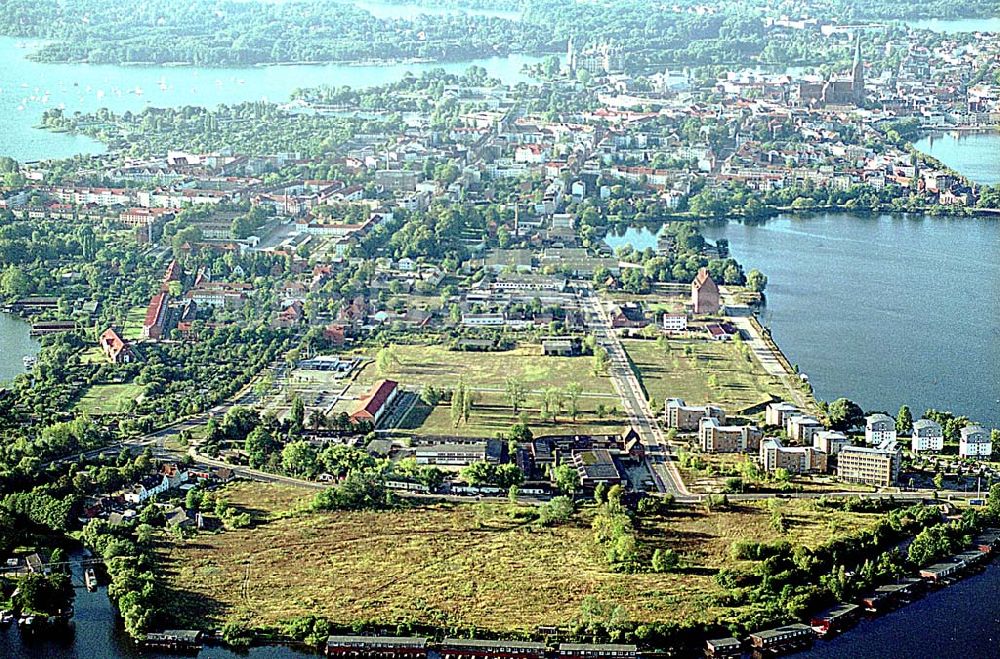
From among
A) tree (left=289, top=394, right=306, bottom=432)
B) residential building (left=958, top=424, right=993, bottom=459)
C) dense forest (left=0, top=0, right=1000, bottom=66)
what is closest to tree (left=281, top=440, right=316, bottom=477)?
tree (left=289, top=394, right=306, bottom=432)

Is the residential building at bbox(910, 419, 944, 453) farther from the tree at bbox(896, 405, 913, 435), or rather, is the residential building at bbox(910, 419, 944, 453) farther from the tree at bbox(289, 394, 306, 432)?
the tree at bbox(289, 394, 306, 432)

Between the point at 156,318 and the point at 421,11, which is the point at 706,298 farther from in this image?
the point at 421,11

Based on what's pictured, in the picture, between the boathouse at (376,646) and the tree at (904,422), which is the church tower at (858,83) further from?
the boathouse at (376,646)

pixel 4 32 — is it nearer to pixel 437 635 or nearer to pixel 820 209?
pixel 820 209

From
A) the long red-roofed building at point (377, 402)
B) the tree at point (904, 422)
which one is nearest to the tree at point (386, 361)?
the long red-roofed building at point (377, 402)

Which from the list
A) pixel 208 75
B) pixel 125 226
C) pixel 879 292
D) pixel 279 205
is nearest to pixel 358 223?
pixel 279 205
